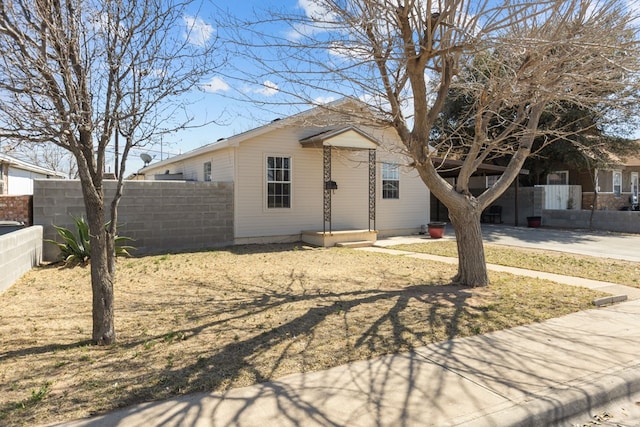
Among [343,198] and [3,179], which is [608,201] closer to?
[343,198]

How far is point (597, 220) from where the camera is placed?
18.0m

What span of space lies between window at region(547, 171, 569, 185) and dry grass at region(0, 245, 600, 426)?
735 inches

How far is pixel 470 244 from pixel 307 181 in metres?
7.29

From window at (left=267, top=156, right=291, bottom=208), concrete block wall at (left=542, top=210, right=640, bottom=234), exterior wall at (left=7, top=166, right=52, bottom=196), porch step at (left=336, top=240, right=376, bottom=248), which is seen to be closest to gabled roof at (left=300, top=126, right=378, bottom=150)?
window at (left=267, top=156, right=291, bottom=208)

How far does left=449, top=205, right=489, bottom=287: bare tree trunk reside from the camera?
275 inches

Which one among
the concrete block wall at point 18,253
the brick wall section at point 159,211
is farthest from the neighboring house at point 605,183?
the concrete block wall at point 18,253

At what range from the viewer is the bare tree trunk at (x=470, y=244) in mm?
6977

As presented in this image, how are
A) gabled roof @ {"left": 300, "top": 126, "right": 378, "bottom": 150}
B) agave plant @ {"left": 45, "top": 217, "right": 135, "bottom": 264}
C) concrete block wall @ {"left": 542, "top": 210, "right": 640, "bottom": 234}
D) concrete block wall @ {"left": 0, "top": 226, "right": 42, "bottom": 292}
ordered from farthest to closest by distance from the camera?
concrete block wall @ {"left": 542, "top": 210, "right": 640, "bottom": 234}
gabled roof @ {"left": 300, "top": 126, "right": 378, "bottom": 150}
agave plant @ {"left": 45, "top": 217, "right": 135, "bottom": 264}
concrete block wall @ {"left": 0, "top": 226, "right": 42, "bottom": 292}

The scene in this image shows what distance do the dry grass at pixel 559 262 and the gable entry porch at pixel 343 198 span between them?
5.21ft

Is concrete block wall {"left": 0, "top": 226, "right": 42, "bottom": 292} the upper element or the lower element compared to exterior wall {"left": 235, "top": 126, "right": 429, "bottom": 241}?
lower

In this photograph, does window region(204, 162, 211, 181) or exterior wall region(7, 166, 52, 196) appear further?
exterior wall region(7, 166, 52, 196)

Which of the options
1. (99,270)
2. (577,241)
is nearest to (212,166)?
(99,270)

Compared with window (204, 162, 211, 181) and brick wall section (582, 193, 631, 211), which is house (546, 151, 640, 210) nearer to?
brick wall section (582, 193, 631, 211)

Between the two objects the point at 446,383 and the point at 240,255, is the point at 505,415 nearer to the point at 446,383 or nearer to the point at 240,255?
the point at 446,383
